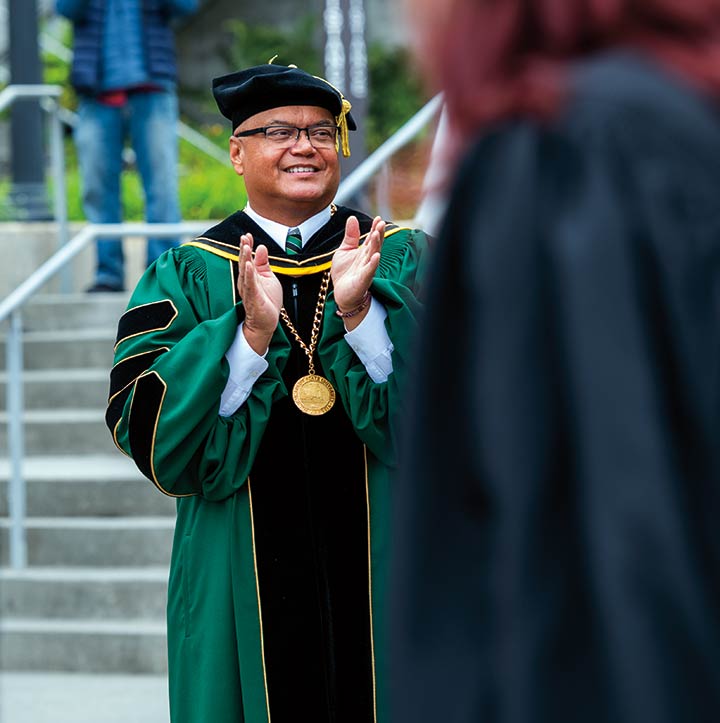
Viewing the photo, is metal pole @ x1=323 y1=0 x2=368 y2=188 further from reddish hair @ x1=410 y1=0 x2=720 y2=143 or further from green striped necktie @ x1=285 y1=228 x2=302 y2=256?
reddish hair @ x1=410 y1=0 x2=720 y2=143

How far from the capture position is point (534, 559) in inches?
58.9

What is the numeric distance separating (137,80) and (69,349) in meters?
1.47

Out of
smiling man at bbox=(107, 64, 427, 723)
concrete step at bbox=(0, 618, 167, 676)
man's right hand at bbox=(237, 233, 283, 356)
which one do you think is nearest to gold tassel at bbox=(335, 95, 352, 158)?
smiling man at bbox=(107, 64, 427, 723)

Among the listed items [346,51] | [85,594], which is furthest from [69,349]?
[346,51]

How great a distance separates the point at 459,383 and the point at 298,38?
1415cm

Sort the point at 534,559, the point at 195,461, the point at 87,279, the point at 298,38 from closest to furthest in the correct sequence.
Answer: the point at 534,559 < the point at 195,461 < the point at 87,279 < the point at 298,38

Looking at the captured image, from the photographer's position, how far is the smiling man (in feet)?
11.7

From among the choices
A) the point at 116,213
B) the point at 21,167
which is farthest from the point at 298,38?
the point at 116,213

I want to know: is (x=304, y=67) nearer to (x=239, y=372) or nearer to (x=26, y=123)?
(x=26, y=123)

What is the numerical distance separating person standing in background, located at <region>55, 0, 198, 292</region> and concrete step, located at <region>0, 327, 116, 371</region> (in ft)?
1.87

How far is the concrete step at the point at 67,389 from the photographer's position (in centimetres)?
750

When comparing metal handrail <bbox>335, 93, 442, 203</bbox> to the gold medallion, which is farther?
metal handrail <bbox>335, 93, 442, 203</bbox>

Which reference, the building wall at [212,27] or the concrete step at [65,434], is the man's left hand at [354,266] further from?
the building wall at [212,27]

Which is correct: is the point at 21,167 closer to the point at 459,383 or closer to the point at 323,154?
the point at 323,154
